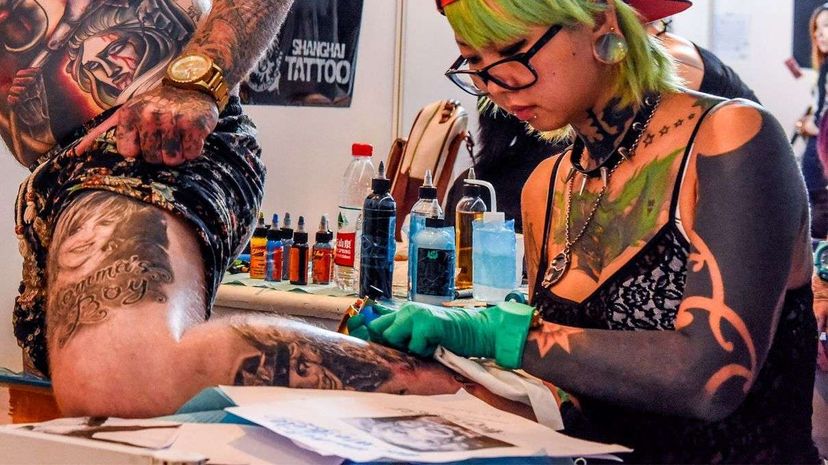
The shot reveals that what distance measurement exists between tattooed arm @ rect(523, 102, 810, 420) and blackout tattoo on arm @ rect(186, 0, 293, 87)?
2.01 ft

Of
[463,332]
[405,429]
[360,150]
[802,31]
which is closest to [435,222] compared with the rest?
[360,150]

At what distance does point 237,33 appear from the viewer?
1454mm

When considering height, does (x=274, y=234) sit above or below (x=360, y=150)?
below

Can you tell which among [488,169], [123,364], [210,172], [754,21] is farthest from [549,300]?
[754,21]

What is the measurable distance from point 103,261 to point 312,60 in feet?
9.08

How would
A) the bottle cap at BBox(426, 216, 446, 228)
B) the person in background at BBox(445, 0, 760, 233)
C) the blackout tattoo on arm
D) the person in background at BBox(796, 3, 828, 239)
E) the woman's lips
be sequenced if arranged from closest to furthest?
the woman's lips < the blackout tattoo on arm < the bottle cap at BBox(426, 216, 446, 228) < the person in background at BBox(445, 0, 760, 233) < the person in background at BBox(796, 3, 828, 239)

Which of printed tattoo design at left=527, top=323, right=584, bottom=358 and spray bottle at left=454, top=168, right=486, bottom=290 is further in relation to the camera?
spray bottle at left=454, top=168, right=486, bottom=290

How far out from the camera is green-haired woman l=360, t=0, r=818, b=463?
3.58 feet

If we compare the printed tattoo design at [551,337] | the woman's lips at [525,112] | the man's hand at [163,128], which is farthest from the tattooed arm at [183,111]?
the printed tattoo design at [551,337]

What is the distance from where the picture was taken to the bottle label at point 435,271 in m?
2.42

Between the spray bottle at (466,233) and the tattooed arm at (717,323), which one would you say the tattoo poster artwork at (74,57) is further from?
the spray bottle at (466,233)

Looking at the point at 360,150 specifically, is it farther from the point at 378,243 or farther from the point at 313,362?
the point at 313,362

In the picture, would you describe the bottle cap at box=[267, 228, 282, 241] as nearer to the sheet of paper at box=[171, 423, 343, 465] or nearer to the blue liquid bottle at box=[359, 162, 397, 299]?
the blue liquid bottle at box=[359, 162, 397, 299]

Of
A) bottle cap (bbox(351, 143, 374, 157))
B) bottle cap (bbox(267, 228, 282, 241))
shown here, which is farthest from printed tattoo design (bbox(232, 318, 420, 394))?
bottle cap (bbox(351, 143, 374, 157))
